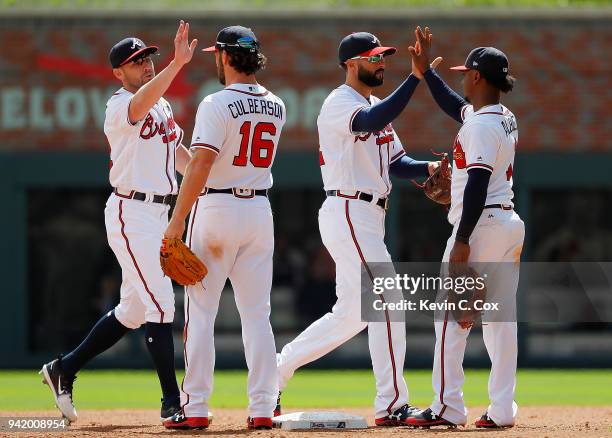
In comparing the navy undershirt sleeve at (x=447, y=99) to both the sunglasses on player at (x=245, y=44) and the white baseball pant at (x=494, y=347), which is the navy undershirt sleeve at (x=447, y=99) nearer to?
the white baseball pant at (x=494, y=347)

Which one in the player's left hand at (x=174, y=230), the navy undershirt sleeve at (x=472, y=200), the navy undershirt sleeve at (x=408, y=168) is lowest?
the player's left hand at (x=174, y=230)

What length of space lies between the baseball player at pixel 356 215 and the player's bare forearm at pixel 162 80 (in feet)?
3.07

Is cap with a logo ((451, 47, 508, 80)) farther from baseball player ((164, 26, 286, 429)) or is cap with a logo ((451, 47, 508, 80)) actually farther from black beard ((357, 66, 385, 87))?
baseball player ((164, 26, 286, 429))

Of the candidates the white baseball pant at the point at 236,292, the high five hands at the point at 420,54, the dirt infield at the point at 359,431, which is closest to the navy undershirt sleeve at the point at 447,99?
the high five hands at the point at 420,54

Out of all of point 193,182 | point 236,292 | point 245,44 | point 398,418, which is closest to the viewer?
point 193,182

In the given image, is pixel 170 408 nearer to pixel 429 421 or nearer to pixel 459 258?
pixel 429 421

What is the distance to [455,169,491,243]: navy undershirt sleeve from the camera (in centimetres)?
640

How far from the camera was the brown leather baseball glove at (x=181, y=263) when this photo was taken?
20.7 feet

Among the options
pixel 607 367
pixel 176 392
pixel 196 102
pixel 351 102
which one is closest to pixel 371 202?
pixel 351 102

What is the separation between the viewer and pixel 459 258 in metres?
6.43

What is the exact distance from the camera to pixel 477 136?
6.48m

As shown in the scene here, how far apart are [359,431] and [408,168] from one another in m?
1.85

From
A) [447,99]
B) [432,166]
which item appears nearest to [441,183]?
[432,166]

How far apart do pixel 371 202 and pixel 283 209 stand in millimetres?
8446
